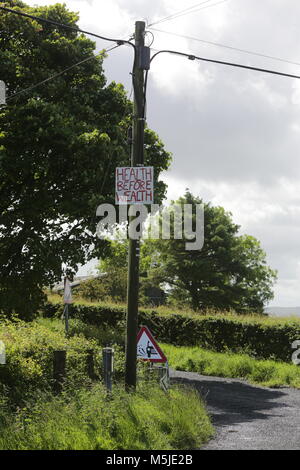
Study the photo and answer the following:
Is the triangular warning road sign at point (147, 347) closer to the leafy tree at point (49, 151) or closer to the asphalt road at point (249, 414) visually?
the asphalt road at point (249, 414)

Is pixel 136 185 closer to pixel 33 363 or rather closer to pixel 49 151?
pixel 33 363

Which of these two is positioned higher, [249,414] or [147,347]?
[147,347]

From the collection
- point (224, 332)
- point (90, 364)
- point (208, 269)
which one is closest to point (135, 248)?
point (90, 364)

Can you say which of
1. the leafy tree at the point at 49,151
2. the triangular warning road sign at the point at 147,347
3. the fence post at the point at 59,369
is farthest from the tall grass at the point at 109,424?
the leafy tree at the point at 49,151

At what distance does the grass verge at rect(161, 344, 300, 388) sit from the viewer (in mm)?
18266

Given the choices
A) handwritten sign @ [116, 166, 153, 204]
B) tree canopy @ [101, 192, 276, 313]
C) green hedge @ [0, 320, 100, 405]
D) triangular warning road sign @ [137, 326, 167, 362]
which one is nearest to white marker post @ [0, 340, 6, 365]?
green hedge @ [0, 320, 100, 405]

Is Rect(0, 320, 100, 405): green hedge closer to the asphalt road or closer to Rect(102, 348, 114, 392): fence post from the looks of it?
Rect(102, 348, 114, 392): fence post

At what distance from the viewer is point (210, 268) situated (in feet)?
202

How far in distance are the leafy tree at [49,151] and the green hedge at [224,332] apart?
6.04m

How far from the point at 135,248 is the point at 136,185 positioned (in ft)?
4.12

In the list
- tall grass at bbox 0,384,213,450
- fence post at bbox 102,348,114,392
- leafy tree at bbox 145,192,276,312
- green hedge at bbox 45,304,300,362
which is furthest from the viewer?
leafy tree at bbox 145,192,276,312

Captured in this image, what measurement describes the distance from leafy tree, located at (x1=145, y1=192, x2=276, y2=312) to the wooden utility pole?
50021 millimetres

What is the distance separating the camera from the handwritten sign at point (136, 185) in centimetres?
1107
